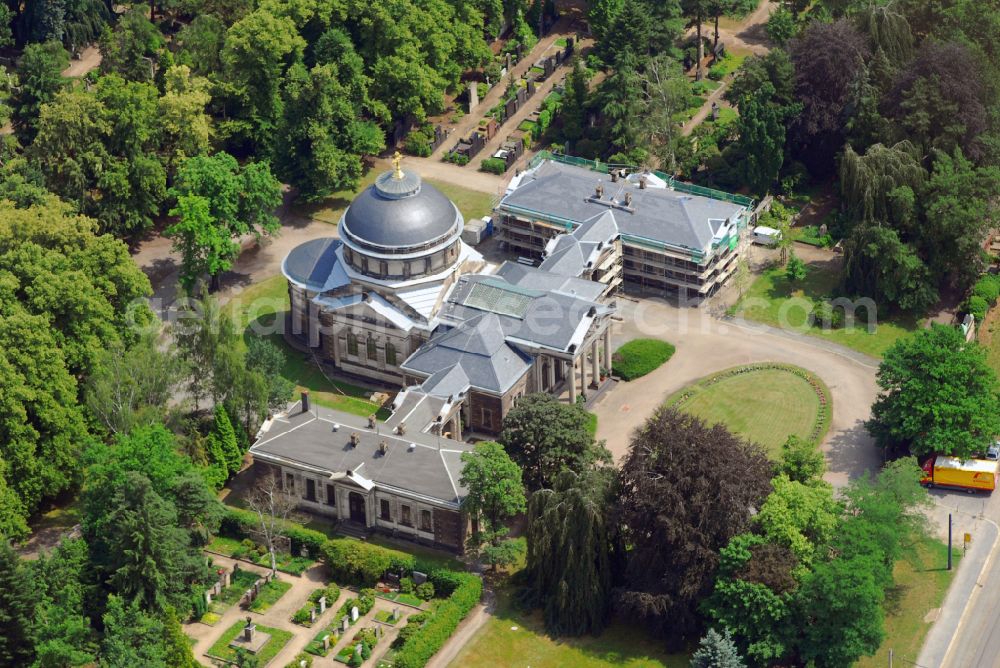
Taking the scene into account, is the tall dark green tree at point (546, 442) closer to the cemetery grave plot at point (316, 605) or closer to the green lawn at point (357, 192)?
the cemetery grave plot at point (316, 605)

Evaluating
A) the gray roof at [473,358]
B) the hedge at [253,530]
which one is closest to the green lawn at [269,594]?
the hedge at [253,530]

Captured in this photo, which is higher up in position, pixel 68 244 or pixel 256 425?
pixel 68 244

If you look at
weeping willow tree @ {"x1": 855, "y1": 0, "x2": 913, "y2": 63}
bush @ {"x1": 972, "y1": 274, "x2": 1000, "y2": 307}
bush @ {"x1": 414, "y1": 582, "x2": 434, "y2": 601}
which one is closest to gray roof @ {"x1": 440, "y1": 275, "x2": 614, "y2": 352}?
bush @ {"x1": 414, "y1": 582, "x2": 434, "y2": 601}

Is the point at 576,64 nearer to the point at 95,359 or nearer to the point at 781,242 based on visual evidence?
the point at 781,242

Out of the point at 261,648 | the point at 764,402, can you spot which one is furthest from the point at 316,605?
the point at 764,402

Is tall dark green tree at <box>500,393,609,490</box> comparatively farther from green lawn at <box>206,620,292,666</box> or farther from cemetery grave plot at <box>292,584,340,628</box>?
green lawn at <box>206,620,292,666</box>

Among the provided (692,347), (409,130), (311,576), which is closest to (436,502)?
(311,576)
